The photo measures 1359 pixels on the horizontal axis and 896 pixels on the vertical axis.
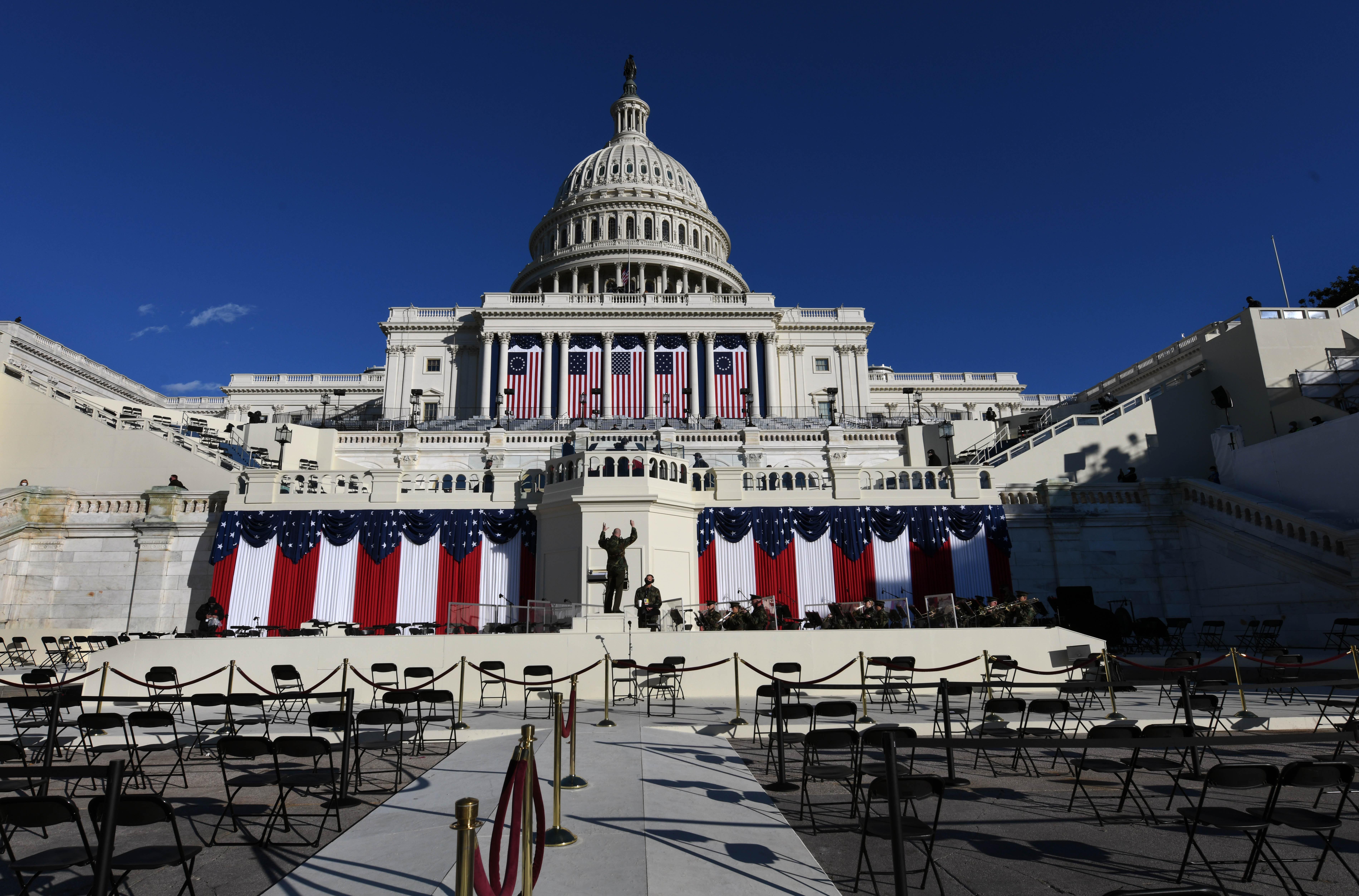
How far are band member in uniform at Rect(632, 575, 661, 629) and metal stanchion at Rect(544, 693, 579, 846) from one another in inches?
476

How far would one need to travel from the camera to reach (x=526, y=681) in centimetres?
1667

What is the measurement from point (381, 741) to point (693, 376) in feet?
181

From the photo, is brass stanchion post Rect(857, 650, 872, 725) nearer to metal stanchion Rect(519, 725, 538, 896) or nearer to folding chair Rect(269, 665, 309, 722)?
metal stanchion Rect(519, 725, 538, 896)

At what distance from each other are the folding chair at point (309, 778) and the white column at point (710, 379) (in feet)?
179

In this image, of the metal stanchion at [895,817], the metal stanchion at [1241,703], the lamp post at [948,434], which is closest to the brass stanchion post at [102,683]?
the metal stanchion at [895,817]

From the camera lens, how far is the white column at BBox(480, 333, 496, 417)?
2494 inches

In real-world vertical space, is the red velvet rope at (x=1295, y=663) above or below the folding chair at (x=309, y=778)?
above

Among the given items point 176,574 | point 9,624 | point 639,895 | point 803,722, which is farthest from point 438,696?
point 9,624

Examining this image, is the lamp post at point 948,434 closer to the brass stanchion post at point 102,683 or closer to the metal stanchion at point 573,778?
the metal stanchion at point 573,778

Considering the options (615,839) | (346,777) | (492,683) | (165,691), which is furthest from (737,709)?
(165,691)

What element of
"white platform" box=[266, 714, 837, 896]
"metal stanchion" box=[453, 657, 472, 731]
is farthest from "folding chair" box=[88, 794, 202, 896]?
"metal stanchion" box=[453, 657, 472, 731]

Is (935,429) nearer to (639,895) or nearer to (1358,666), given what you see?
(1358,666)

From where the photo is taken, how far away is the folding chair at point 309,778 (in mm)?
7559

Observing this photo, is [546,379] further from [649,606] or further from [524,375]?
[649,606]
